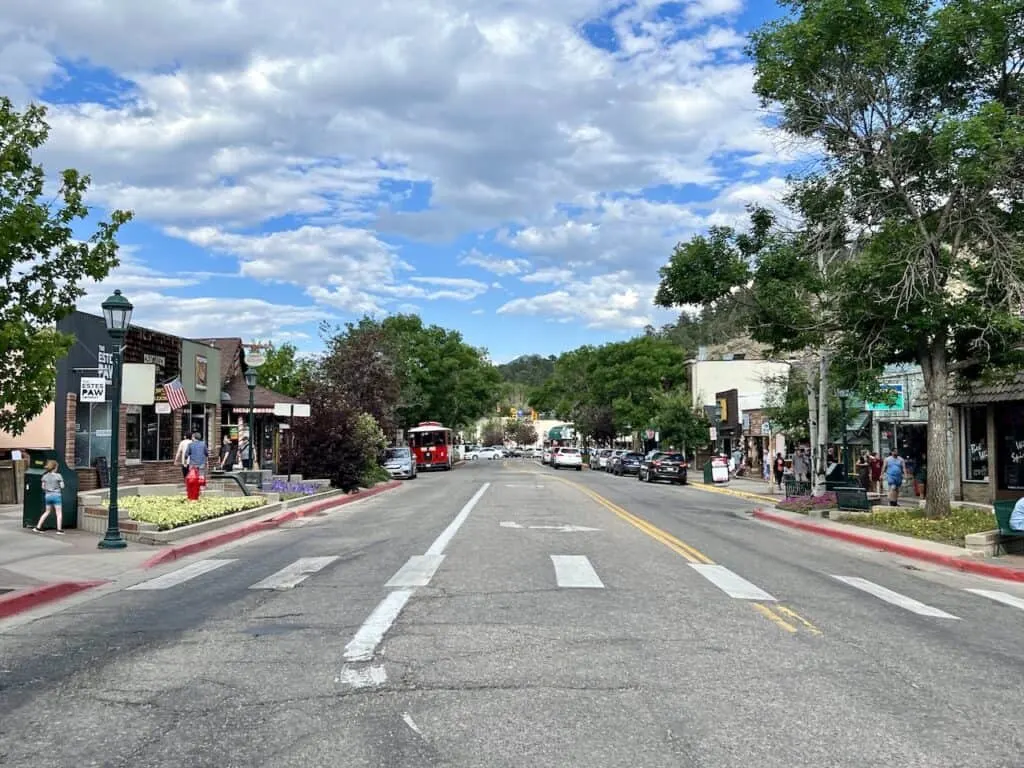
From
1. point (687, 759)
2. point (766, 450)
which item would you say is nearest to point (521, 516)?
point (687, 759)

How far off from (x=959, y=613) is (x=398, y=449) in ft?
128

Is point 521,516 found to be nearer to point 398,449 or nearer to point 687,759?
point 687,759

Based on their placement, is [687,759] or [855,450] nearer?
[687,759]

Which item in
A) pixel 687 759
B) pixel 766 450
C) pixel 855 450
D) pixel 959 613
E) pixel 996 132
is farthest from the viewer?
pixel 766 450

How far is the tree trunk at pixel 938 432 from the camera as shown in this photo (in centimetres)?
1989

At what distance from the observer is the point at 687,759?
508 cm

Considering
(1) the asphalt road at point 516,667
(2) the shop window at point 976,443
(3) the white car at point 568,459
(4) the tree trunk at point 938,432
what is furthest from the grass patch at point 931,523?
(3) the white car at point 568,459

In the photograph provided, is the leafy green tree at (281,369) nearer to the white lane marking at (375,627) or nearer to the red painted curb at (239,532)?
the red painted curb at (239,532)

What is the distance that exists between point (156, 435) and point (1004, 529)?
25360mm

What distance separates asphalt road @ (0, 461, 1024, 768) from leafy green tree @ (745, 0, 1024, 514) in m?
7.48

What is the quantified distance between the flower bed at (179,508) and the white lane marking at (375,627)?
8030 mm

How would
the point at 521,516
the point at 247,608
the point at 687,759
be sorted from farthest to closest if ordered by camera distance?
the point at 521,516 < the point at 247,608 < the point at 687,759

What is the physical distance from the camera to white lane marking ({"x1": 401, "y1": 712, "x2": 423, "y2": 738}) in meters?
5.47

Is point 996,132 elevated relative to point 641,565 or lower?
elevated
